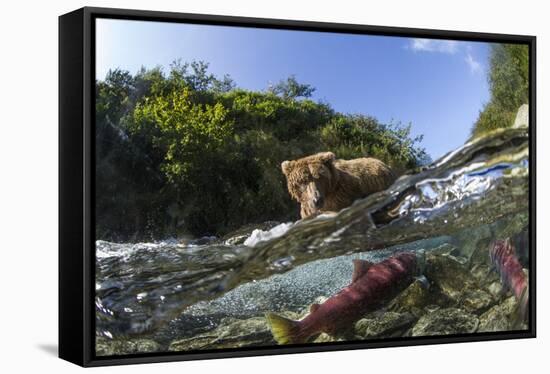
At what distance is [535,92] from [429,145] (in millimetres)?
1095

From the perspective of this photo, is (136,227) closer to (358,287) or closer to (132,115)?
(132,115)

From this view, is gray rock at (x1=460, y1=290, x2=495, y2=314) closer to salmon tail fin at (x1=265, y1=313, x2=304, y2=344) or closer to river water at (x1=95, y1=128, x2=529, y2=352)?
river water at (x1=95, y1=128, x2=529, y2=352)

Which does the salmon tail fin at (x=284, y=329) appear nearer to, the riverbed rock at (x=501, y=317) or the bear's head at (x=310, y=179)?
the bear's head at (x=310, y=179)

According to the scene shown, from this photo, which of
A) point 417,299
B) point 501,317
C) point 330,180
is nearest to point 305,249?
point 330,180

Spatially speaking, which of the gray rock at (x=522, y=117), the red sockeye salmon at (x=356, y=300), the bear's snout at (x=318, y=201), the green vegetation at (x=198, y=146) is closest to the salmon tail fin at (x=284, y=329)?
the red sockeye salmon at (x=356, y=300)

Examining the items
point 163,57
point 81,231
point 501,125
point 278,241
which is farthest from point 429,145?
point 81,231

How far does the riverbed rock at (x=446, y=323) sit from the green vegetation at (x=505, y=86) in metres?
1.34

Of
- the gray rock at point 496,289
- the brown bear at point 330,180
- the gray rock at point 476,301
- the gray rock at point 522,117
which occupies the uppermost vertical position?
the gray rock at point 522,117

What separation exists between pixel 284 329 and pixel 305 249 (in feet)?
1.85

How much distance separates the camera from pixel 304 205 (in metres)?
8.36

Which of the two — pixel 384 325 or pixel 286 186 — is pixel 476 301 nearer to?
pixel 384 325

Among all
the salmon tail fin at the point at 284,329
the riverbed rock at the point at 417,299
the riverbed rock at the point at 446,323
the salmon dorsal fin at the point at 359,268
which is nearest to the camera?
the salmon tail fin at the point at 284,329

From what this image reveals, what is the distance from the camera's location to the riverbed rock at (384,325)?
860 centimetres

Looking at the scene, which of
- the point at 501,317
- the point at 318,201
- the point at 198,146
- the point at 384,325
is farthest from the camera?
the point at 501,317
